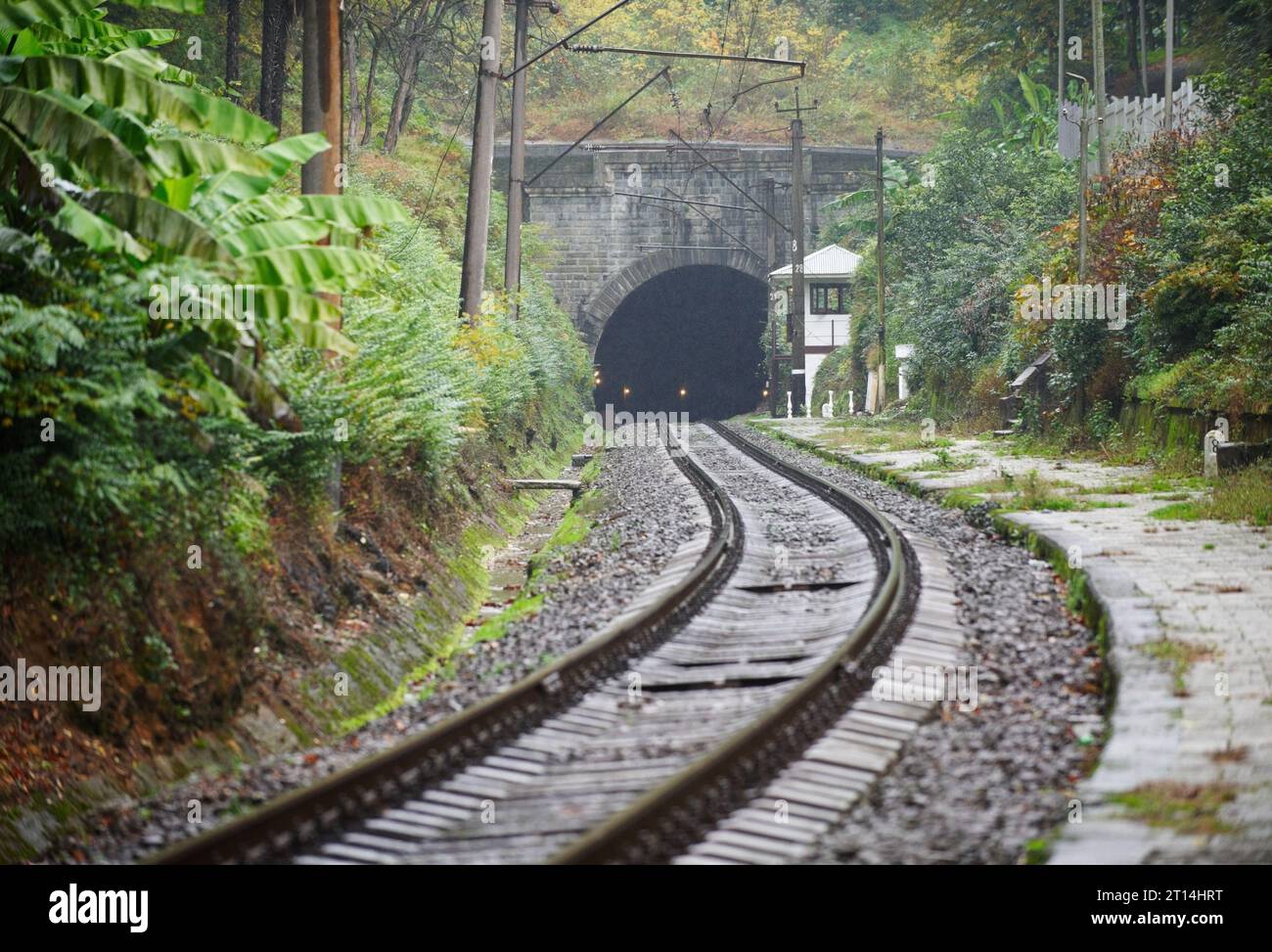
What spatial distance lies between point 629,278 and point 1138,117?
23310mm

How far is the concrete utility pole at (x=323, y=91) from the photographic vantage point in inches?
475

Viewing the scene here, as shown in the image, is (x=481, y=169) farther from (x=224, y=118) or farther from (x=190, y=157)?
(x=190, y=157)

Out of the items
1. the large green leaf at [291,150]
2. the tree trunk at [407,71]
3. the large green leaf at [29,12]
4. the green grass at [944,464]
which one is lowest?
the green grass at [944,464]

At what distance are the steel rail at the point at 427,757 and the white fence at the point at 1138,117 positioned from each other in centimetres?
2247

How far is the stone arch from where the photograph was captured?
2142 inches

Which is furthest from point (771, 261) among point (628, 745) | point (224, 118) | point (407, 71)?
point (628, 745)

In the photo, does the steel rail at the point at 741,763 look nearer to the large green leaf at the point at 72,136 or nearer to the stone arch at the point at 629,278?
the large green leaf at the point at 72,136

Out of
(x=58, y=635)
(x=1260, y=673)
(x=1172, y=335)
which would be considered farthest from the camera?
(x=1172, y=335)

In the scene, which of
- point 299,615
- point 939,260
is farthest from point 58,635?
point 939,260

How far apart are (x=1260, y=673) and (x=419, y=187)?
99.1 ft

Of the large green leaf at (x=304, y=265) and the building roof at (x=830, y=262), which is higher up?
the building roof at (x=830, y=262)

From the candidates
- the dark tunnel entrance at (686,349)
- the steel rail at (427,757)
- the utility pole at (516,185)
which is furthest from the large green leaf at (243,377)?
the dark tunnel entrance at (686,349)
